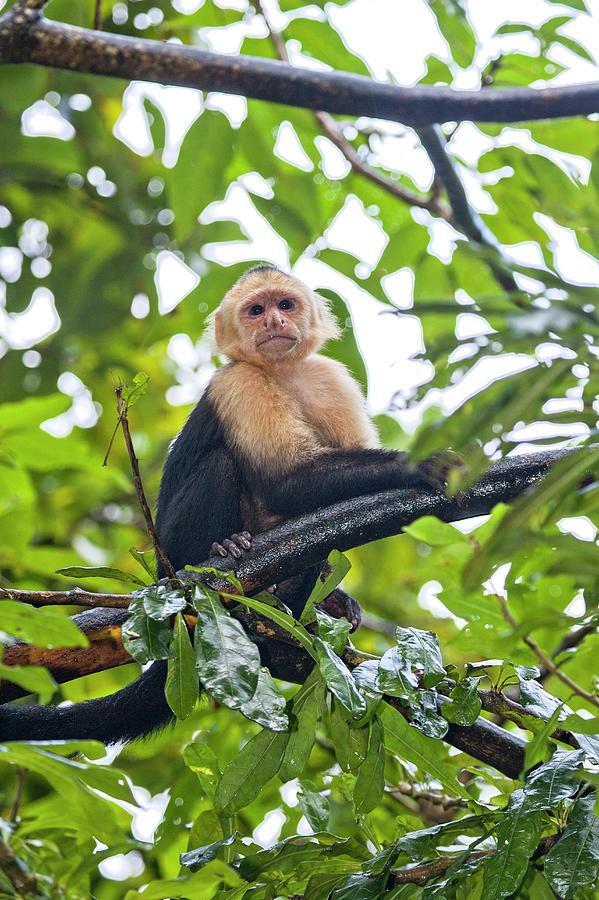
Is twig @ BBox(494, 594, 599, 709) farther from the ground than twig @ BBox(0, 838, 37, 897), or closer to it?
farther from the ground

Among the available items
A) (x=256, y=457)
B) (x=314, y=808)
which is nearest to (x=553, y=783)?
(x=314, y=808)

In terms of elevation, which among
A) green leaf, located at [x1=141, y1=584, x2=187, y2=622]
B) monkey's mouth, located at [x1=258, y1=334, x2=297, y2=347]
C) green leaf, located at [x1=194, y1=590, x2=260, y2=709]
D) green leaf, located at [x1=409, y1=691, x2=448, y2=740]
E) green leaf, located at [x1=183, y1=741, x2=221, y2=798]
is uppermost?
monkey's mouth, located at [x1=258, y1=334, x2=297, y2=347]

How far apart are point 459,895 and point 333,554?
2.73 ft

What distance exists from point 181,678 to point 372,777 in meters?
0.57

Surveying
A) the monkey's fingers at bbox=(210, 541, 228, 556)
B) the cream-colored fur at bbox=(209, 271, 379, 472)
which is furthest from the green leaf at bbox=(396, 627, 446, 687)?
the cream-colored fur at bbox=(209, 271, 379, 472)

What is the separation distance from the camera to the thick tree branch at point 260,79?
11.1 feet

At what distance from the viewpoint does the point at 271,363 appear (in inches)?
201

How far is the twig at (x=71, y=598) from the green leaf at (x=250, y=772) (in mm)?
463

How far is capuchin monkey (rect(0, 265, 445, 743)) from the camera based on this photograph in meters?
3.48

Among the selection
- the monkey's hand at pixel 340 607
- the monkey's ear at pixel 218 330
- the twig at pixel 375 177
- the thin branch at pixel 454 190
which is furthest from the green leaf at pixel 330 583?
the monkey's ear at pixel 218 330

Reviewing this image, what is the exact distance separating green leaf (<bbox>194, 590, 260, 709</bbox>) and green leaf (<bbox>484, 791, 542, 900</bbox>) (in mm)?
614

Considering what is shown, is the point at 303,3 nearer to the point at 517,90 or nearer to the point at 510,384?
the point at 517,90

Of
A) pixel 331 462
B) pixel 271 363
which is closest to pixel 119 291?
pixel 271 363

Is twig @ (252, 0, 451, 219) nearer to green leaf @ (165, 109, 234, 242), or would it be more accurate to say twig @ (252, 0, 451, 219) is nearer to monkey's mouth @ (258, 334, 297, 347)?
green leaf @ (165, 109, 234, 242)
